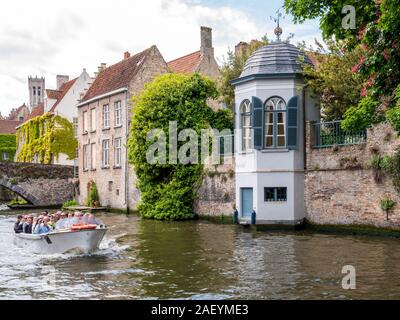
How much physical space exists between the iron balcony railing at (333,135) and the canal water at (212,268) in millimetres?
3808

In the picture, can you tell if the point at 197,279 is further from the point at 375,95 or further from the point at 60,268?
the point at 375,95

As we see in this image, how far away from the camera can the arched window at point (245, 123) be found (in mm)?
22703

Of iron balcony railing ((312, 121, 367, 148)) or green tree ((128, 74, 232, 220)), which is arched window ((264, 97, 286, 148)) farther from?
green tree ((128, 74, 232, 220))

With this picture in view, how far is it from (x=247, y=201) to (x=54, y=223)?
8.62 metres

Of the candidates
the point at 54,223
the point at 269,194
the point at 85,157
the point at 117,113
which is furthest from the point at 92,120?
the point at 54,223

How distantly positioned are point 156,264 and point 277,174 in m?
9.22

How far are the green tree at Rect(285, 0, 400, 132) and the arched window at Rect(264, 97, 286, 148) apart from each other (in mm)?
6570

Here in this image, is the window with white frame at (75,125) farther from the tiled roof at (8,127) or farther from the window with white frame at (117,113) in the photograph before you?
the tiled roof at (8,127)

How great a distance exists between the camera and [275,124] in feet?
71.6

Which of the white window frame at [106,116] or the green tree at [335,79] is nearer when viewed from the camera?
the green tree at [335,79]

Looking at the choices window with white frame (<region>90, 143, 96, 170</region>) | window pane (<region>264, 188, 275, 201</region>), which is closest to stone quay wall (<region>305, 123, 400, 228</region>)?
window pane (<region>264, 188, 275, 201</region>)

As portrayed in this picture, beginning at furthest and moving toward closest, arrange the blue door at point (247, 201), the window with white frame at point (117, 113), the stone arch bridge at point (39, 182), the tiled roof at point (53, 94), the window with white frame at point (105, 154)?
the tiled roof at point (53, 94) < the stone arch bridge at point (39, 182) < the window with white frame at point (105, 154) < the window with white frame at point (117, 113) < the blue door at point (247, 201)

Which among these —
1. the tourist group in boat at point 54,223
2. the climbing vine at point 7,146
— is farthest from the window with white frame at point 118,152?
the climbing vine at point 7,146
